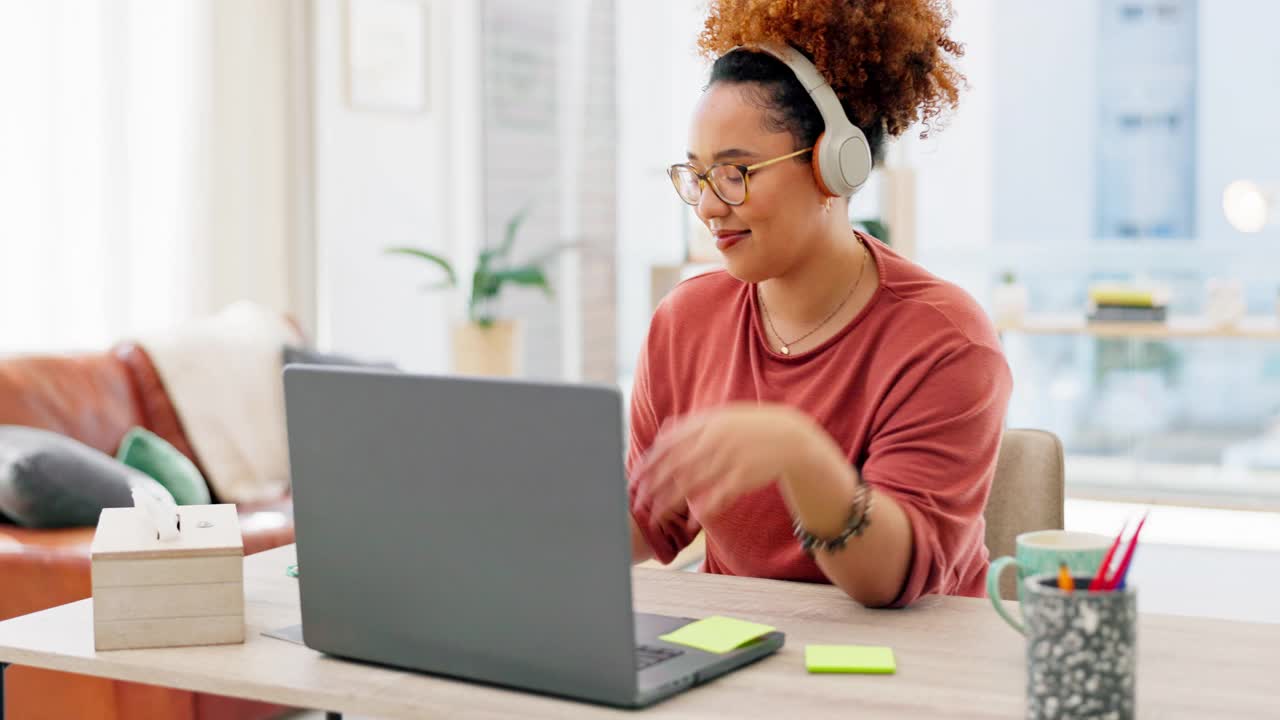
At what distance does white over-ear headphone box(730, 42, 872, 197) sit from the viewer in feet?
4.90

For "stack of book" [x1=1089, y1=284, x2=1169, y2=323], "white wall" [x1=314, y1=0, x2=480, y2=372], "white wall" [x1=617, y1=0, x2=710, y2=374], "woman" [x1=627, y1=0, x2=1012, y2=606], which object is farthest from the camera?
"white wall" [x1=617, y1=0, x2=710, y2=374]

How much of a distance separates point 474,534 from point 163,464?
2.52 metres

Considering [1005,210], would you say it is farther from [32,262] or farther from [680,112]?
[32,262]

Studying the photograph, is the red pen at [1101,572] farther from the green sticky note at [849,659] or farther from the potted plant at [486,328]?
the potted plant at [486,328]

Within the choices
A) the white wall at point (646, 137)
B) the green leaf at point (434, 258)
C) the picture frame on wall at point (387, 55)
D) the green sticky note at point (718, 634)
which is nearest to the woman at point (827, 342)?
the green sticky note at point (718, 634)

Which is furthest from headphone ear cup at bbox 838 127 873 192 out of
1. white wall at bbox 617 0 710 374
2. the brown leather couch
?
white wall at bbox 617 0 710 374

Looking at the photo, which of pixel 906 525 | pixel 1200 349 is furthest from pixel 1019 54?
pixel 906 525

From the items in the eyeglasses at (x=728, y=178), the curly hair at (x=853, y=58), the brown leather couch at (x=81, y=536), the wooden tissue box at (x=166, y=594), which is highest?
the curly hair at (x=853, y=58)

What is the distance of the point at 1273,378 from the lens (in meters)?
4.20

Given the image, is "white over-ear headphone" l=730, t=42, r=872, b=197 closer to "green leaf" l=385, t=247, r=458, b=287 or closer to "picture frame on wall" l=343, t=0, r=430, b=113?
"green leaf" l=385, t=247, r=458, b=287

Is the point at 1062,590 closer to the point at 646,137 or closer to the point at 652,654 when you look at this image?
the point at 652,654

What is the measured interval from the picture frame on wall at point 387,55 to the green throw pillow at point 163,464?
195 centimetres

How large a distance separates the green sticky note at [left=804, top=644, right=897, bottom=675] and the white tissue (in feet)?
1.91

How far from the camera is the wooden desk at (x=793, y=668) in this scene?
41.3 inches
